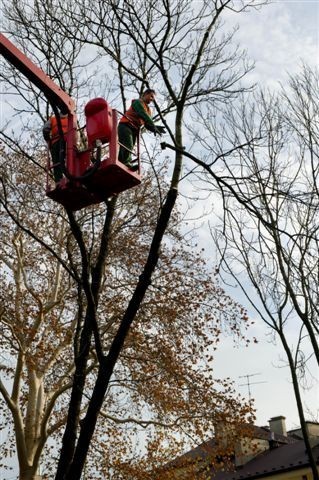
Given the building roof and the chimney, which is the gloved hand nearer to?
the building roof

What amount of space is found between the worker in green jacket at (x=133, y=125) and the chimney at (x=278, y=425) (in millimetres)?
27140

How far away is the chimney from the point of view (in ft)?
103

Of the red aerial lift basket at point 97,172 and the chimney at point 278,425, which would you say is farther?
the chimney at point 278,425

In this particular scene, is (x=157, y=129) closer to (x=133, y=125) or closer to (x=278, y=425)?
(x=133, y=125)

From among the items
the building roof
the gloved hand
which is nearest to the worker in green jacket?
the gloved hand

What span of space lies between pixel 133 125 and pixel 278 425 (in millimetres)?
27579

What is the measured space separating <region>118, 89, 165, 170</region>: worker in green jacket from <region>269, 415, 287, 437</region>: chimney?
27140mm

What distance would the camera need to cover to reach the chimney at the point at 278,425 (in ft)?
103

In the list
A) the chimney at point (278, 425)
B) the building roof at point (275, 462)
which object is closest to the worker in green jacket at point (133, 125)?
the building roof at point (275, 462)

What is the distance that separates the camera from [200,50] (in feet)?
27.1

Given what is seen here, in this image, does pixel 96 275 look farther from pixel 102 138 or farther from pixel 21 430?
pixel 21 430

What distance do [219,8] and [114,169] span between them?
3.15 m

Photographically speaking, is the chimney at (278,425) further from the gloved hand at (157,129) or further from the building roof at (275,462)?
the gloved hand at (157,129)

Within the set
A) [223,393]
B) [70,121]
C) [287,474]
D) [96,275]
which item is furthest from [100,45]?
[287,474]
